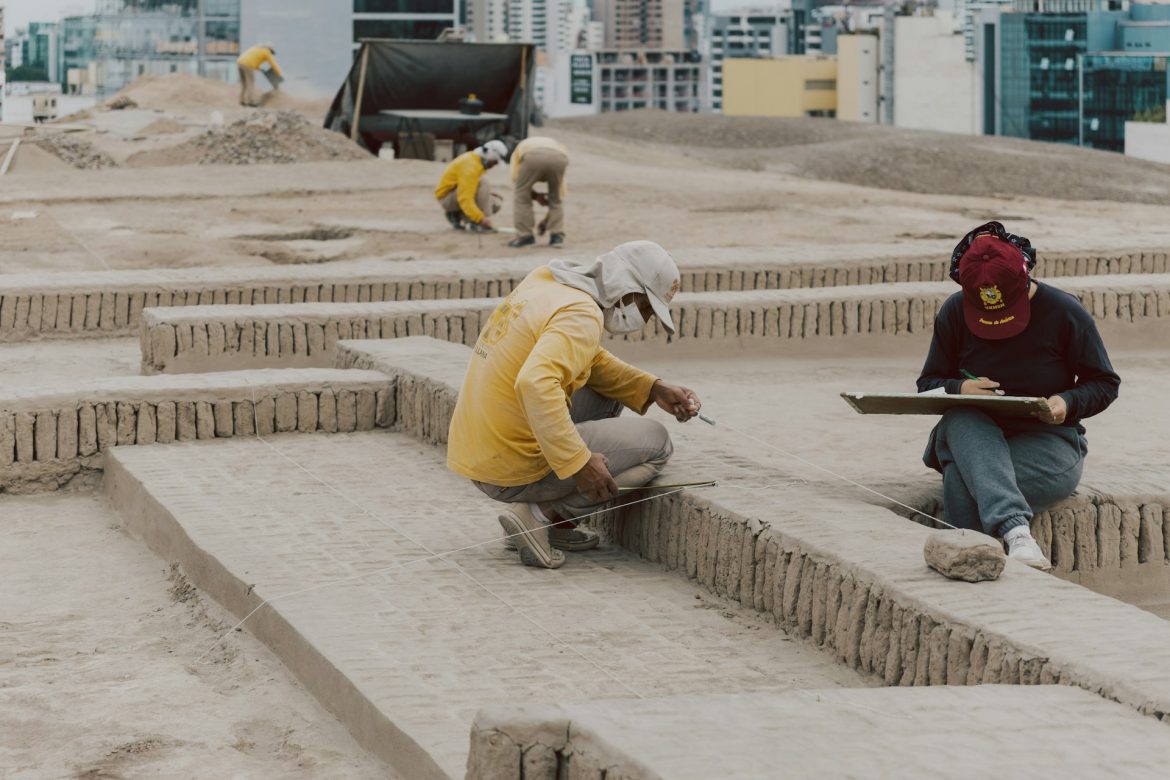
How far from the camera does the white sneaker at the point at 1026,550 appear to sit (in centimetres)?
448

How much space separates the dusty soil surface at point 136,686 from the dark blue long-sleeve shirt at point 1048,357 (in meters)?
2.07

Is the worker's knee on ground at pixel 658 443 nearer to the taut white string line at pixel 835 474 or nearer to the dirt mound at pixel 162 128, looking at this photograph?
the taut white string line at pixel 835 474

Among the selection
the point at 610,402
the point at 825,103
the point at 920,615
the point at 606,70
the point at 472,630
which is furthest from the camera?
the point at 606,70

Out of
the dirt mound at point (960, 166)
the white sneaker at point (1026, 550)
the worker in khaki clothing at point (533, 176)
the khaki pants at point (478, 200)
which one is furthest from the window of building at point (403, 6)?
the white sneaker at point (1026, 550)

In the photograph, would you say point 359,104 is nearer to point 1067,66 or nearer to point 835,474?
point 835,474

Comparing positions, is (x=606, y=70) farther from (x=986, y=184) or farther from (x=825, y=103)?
(x=986, y=184)

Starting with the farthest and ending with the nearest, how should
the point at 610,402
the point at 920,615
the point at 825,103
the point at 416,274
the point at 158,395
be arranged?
the point at 825,103 → the point at 416,274 → the point at 158,395 → the point at 610,402 → the point at 920,615

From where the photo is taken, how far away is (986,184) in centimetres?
2484

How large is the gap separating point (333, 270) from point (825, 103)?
247 feet

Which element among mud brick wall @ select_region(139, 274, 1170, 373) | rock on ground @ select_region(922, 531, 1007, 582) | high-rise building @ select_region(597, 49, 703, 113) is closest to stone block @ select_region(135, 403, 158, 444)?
mud brick wall @ select_region(139, 274, 1170, 373)

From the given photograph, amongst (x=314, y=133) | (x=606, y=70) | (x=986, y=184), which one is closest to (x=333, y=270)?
(x=314, y=133)

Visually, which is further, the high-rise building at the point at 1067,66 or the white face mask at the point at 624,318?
the high-rise building at the point at 1067,66

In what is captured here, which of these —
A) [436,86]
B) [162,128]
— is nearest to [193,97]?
[162,128]

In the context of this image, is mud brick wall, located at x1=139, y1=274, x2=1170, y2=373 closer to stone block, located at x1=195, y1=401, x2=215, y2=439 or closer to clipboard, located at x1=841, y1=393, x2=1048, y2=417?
stone block, located at x1=195, y1=401, x2=215, y2=439
